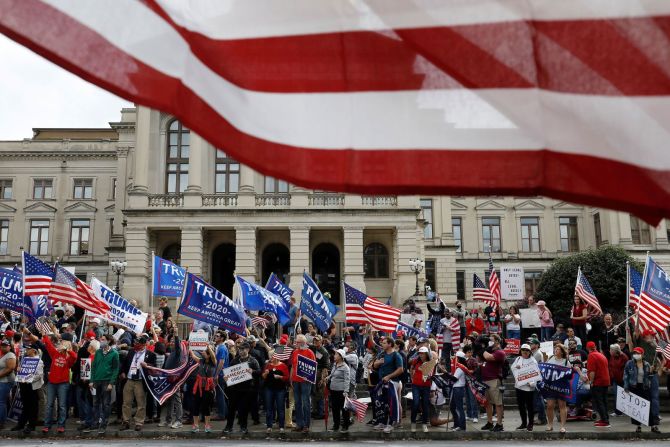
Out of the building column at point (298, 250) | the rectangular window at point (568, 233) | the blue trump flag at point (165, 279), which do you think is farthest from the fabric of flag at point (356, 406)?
the rectangular window at point (568, 233)

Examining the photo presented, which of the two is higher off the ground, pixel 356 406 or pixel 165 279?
pixel 165 279

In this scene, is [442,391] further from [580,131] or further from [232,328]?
[580,131]

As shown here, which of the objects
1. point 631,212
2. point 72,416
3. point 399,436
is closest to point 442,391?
→ point 399,436

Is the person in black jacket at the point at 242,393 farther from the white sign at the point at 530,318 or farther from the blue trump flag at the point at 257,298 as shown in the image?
the white sign at the point at 530,318

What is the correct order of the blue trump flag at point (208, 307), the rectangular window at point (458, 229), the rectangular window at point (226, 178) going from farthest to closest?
1. the rectangular window at point (458, 229)
2. the rectangular window at point (226, 178)
3. the blue trump flag at point (208, 307)

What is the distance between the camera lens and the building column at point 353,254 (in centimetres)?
4138

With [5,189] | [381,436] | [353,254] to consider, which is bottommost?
[381,436]

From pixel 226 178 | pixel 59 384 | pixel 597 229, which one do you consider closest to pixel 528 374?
pixel 59 384

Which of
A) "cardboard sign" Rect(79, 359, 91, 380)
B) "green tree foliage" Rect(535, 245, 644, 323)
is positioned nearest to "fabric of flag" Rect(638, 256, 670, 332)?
"cardboard sign" Rect(79, 359, 91, 380)

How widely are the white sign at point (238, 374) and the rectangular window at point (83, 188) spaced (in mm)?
53949

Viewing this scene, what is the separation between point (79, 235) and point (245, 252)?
2981cm

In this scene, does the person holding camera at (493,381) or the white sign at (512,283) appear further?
the white sign at (512,283)

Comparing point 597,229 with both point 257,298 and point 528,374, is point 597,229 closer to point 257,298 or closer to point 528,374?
point 257,298

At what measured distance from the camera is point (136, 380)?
1655cm
